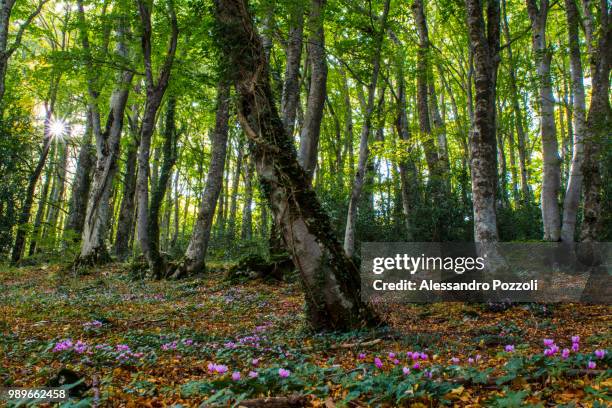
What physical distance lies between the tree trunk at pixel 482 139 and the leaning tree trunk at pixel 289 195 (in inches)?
124

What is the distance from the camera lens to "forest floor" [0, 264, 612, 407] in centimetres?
304

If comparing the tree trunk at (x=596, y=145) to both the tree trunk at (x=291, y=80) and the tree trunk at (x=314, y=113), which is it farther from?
the tree trunk at (x=291, y=80)

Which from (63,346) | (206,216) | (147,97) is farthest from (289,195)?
(147,97)

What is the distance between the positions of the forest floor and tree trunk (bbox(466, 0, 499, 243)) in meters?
1.51

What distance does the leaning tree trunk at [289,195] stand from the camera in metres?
5.44

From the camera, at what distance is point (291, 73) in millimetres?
12383

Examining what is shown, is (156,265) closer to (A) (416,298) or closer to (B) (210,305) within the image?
(B) (210,305)

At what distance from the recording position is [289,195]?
18.2ft

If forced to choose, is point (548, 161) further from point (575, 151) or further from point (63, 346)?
point (63, 346)

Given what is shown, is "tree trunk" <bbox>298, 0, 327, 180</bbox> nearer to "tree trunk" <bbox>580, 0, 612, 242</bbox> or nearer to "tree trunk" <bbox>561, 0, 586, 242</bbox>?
"tree trunk" <bbox>561, 0, 586, 242</bbox>

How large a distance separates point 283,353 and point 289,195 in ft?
6.15

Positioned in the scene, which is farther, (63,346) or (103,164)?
(103,164)

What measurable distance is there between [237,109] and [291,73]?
22.5 ft

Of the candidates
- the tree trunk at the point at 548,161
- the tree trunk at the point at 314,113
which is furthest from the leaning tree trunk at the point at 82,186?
the tree trunk at the point at 548,161
